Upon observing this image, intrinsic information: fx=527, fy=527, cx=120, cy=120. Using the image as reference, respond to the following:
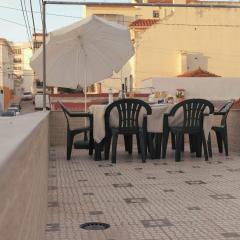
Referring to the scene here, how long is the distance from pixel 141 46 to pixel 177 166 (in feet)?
96.4

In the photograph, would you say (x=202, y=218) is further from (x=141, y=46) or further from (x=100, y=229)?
(x=141, y=46)

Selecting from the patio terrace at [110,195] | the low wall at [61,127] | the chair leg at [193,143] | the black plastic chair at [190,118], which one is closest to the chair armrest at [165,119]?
the black plastic chair at [190,118]

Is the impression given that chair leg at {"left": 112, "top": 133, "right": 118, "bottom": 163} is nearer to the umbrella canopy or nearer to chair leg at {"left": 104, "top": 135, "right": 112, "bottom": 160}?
chair leg at {"left": 104, "top": 135, "right": 112, "bottom": 160}

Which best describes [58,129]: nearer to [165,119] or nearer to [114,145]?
[114,145]

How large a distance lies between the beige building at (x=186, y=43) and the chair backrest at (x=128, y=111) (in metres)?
28.0

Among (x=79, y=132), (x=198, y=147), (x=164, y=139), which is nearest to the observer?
(x=164, y=139)

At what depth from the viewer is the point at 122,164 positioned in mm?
7441

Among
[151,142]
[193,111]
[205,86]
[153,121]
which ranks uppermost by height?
[205,86]

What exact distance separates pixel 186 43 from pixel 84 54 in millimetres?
27888

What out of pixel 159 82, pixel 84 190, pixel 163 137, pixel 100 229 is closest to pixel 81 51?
pixel 163 137

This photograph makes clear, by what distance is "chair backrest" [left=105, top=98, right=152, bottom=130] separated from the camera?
7516 millimetres

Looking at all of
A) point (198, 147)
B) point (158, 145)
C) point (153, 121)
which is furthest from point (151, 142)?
point (198, 147)

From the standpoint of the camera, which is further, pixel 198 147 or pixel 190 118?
pixel 198 147

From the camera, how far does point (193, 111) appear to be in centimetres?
770
